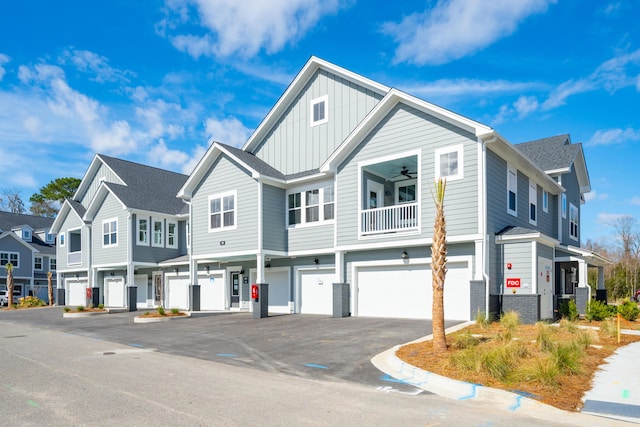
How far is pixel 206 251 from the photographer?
78.9 feet

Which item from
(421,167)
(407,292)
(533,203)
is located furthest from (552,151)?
(407,292)

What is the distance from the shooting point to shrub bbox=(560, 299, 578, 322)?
1683 centimetres

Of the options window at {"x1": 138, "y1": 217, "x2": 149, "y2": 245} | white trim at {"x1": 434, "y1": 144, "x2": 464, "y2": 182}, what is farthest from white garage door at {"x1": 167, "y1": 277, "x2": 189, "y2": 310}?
white trim at {"x1": 434, "y1": 144, "x2": 464, "y2": 182}

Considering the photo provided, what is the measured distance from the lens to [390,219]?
725 inches

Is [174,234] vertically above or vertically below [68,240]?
above

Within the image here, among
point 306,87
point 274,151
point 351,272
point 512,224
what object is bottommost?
point 351,272

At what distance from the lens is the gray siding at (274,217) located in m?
21.6

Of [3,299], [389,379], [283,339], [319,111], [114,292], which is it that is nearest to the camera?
[389,379]

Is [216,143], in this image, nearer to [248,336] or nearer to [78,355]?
[248,336]

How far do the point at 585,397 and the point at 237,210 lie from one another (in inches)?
679

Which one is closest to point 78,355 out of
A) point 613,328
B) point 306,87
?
point 613,328

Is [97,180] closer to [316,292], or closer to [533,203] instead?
[316,292]

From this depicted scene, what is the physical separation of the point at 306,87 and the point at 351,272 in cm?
945

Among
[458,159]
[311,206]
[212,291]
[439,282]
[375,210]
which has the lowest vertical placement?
[212,291]
